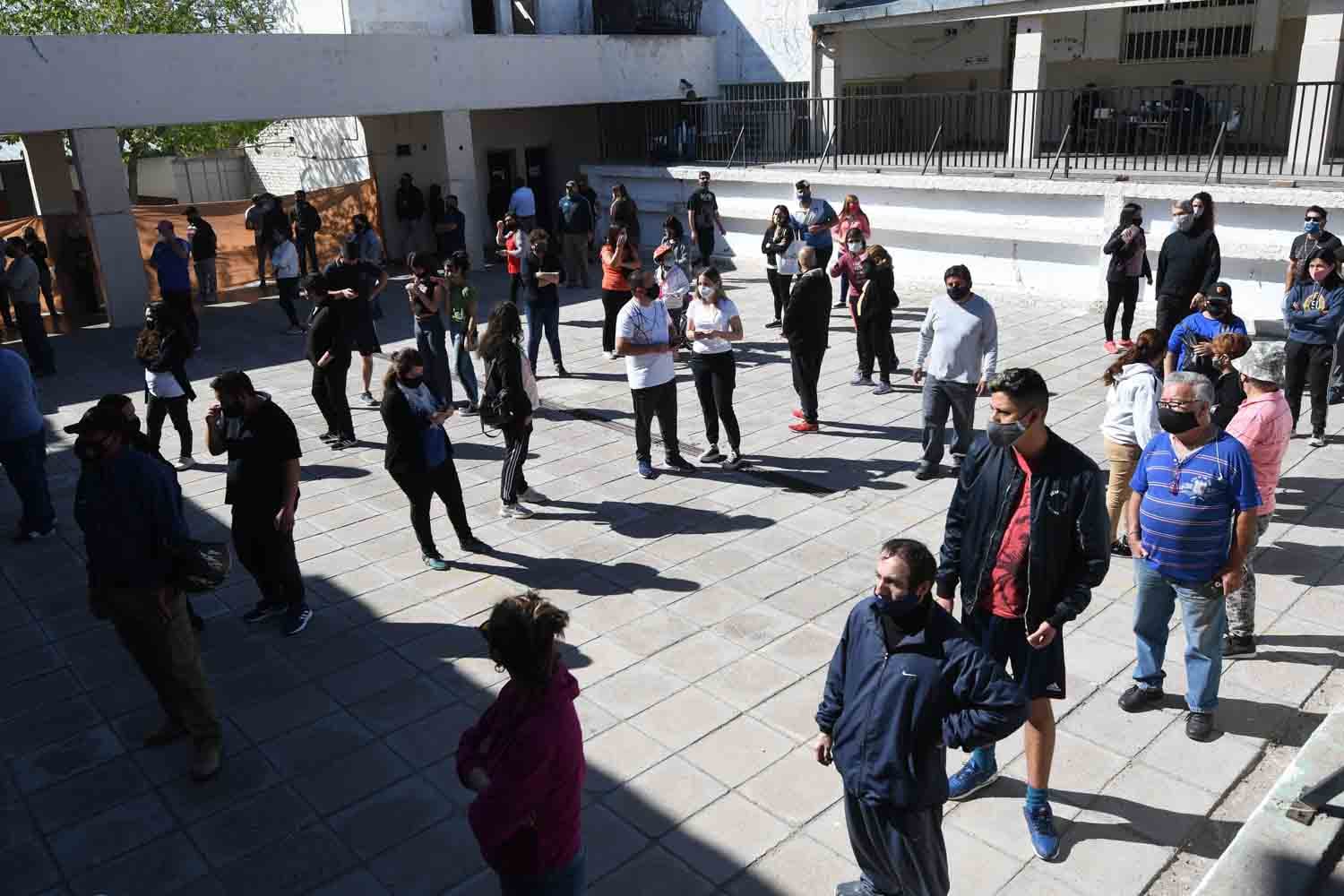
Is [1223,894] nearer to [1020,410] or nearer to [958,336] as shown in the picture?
[1020,410]

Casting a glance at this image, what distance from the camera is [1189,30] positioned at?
18.6 m

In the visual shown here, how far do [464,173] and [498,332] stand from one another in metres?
12.6

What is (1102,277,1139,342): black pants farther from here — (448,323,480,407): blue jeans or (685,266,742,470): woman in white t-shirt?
(448,323,480,407): blue jeans

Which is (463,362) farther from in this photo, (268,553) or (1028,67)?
(1028,67)

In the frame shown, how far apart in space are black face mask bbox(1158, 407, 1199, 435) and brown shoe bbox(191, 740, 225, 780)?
4754mm

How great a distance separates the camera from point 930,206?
1612 cm

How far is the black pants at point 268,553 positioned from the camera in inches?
248

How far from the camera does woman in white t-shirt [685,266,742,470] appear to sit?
8656 mm

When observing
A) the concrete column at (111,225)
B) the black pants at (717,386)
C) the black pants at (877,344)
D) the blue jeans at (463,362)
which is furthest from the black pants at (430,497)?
the concrete column at (111,225)

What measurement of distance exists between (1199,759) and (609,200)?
714 inches

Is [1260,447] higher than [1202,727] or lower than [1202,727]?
higher

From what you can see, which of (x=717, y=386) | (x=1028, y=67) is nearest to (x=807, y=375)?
(x=717, y=386)

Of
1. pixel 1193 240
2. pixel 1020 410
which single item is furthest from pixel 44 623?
pixel 1193 240

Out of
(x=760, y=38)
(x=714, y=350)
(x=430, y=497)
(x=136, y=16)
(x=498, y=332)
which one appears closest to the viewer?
(x=430, y=497)
